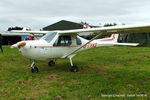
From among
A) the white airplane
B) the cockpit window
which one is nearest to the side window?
the white airplane

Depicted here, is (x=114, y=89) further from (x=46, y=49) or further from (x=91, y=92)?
(x=46, y=49)

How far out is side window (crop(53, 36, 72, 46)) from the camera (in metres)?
6.92

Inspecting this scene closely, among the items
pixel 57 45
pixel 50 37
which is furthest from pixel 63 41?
pixel 50 37

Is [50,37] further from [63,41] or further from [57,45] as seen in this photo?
[63,41]

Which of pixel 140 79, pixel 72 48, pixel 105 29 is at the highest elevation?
pixel 105 29

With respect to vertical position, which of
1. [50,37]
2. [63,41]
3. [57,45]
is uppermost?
[50,37]

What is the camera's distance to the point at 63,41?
7.16m

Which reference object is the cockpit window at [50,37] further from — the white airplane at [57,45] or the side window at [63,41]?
the side window at [63,41]

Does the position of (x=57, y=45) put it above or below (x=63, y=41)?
below

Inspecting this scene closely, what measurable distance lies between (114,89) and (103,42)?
4.71 metres

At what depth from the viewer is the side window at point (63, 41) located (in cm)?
692

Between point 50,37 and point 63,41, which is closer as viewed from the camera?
point 50,37

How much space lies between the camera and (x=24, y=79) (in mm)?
5707

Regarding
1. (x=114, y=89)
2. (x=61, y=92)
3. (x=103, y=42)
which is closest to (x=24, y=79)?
(x=61, y=92)
